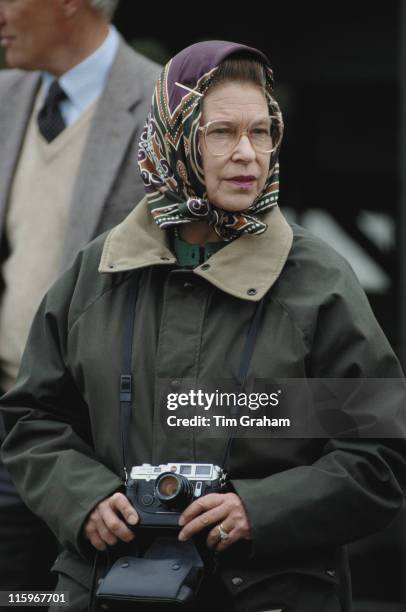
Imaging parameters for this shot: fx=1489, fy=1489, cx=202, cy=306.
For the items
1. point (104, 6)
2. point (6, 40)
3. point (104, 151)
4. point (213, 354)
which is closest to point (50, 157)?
point (104, 151)

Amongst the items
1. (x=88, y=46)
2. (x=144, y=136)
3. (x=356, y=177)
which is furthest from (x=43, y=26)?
(x=356, y=177)

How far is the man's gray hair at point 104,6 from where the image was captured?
15.0ft

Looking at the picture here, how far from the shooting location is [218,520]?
9.95 feet

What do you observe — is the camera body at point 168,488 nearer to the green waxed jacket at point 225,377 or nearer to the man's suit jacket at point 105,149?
the green waxed jacket at point 225,377

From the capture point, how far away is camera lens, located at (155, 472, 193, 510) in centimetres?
301

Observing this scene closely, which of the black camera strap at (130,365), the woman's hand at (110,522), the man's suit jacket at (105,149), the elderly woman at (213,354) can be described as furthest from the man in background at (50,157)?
the woman's hand at (110,522)

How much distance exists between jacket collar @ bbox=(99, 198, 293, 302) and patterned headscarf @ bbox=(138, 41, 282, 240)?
35 mm

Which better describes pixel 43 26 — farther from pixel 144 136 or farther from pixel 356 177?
pixel 356 177

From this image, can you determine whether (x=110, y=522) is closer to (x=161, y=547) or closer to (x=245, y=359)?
(x=161, y=547)

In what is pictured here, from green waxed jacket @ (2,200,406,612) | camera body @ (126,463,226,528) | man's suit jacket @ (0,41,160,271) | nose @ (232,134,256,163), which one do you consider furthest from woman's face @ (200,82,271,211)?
man's suit jacket @ (0,41,160,271)

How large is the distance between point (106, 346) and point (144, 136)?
555 mm

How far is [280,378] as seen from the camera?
10.3ft

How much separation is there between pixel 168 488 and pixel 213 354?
1.05 ft

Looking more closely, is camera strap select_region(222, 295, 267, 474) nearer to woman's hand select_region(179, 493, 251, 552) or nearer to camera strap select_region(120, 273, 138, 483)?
woman's hand select_region(179, 493, 251, 552)
